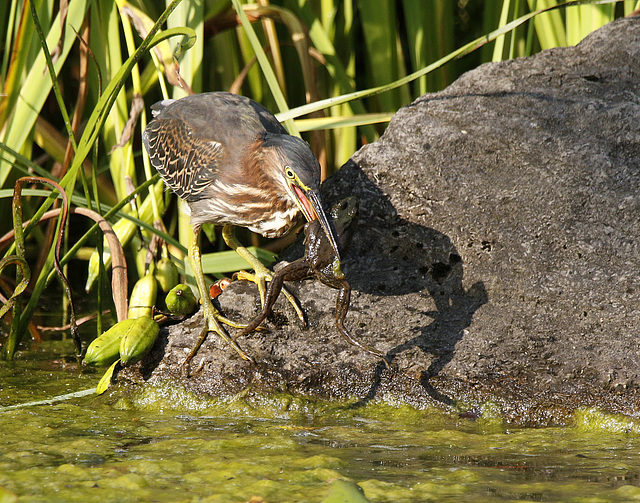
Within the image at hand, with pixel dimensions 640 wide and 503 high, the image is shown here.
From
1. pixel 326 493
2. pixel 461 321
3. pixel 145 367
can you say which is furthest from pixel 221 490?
pixel 461 321

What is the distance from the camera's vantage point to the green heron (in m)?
2.76

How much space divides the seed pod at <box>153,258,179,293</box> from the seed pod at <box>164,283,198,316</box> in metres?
0.34

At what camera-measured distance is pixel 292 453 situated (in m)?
2.09

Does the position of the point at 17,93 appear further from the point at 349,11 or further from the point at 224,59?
the point at 349,11

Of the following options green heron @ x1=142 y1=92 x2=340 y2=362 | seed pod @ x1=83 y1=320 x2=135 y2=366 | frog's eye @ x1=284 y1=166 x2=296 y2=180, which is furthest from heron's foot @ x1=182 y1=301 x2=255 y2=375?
frog's eye @ x1=284 y1=166 x2=296 y2=180

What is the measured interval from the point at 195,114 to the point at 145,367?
1236 mm

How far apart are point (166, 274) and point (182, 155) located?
59 centimetres

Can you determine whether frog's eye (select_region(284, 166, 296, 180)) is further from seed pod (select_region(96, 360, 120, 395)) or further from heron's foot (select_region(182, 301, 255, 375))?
seed pod (select_region(96, 360, 120, 395))

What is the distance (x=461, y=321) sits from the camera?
2.62m

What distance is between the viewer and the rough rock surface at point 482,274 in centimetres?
248

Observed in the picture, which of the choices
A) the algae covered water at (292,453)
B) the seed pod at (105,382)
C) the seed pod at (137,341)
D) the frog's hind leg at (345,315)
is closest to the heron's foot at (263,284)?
the frog's hind leg at (345,315)

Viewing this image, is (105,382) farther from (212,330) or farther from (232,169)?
(232,169)

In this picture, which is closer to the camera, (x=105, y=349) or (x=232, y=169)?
(x=105, y=349)

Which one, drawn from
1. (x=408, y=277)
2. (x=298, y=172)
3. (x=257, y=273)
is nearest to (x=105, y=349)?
(x=257, y=273)
